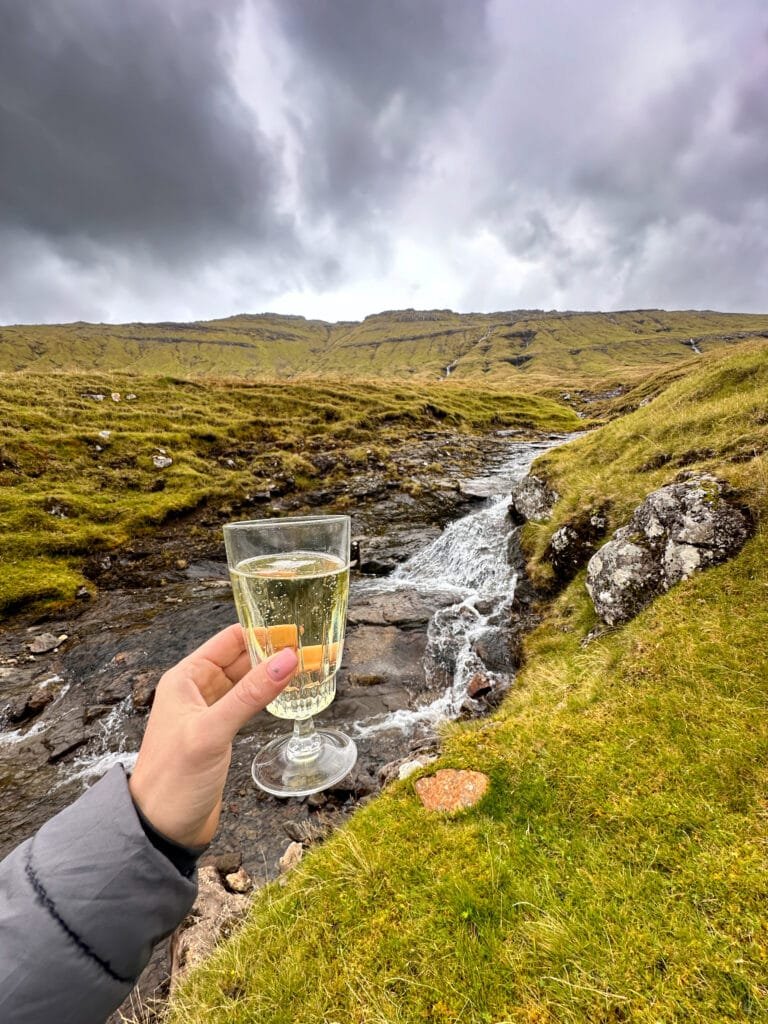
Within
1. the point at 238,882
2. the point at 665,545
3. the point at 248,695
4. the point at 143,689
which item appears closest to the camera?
the point at 248,695

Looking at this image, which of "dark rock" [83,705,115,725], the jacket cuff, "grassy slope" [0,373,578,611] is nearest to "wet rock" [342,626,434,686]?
"dark rock" [83,705,115,725]

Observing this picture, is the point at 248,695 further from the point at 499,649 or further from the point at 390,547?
the point at 390,547

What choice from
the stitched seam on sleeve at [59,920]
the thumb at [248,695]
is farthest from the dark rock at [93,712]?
the stitched seam on sleeve at [59,920]

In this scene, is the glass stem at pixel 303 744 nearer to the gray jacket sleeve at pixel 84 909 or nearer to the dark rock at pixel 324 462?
the gray jacket sleeve at pixel 84 909

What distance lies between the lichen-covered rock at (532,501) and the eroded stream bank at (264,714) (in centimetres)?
86

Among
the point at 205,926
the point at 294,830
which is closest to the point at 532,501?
the point at 294,830

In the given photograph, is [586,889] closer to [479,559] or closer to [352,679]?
[352,679]

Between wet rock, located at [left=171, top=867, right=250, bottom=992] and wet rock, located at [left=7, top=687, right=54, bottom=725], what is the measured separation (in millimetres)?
7007

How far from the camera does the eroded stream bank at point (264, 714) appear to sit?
6758mm

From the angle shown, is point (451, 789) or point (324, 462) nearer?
point (451, 789)

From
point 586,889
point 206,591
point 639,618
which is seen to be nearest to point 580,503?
point 639,618

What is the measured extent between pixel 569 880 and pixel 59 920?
2767mm

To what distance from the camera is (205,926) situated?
161 inches

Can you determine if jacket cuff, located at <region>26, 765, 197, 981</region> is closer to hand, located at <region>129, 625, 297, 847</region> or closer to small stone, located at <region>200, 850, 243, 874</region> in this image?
hand, located at <region>129, 625, 297, 847</region>
